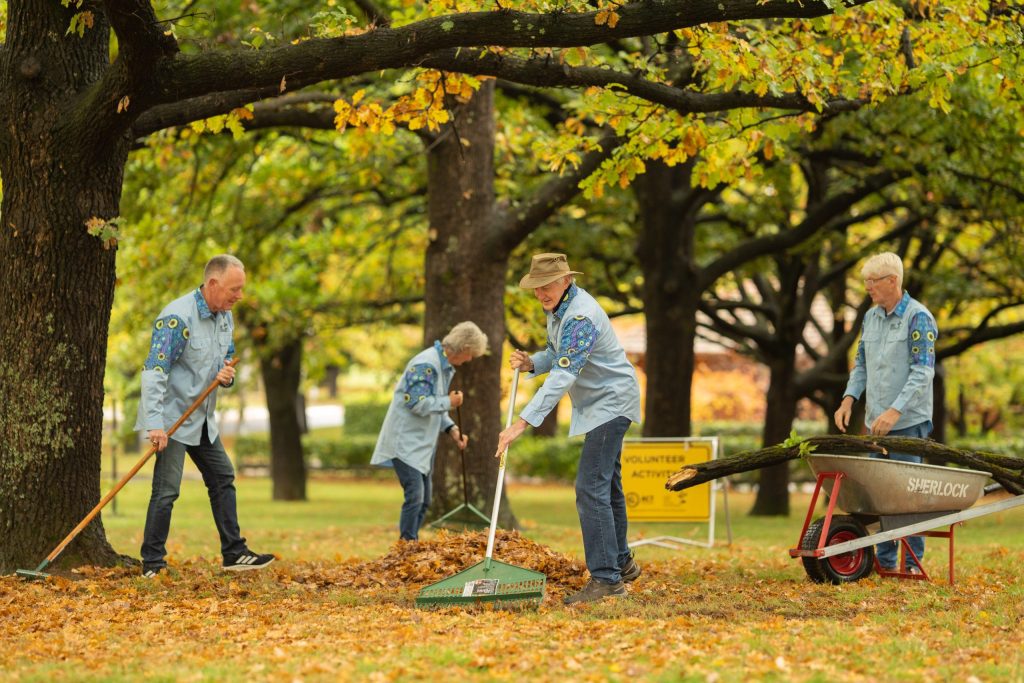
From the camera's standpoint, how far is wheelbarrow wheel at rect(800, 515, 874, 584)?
24.1ft

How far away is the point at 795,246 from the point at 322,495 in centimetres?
1179

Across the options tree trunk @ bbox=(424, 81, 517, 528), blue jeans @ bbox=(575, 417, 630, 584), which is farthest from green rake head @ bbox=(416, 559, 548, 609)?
tree trunk @ bbox=(424, 81, 517, 528)

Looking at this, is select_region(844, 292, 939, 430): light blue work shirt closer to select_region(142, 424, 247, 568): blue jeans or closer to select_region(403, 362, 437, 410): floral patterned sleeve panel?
select_region(403, 362, 437, 410): floral patterned sleeve panel

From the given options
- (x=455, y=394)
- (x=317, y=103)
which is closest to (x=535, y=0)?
(x=455, y=394)

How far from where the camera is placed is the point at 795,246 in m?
15.5

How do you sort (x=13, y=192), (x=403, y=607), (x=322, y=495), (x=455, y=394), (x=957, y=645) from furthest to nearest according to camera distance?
(x=322, y=495), (x=455, y=394), (x=13, y=192), (x=403, y=607), (x=957, y=645)

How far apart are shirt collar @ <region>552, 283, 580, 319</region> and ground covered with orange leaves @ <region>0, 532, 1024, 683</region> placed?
157cm

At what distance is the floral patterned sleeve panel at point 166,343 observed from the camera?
7.54 m

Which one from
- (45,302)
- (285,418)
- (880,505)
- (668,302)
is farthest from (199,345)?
(285,418)

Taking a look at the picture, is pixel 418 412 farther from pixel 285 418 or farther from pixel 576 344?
pixel 285 418

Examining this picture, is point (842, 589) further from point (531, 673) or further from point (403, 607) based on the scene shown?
point (531, 673)

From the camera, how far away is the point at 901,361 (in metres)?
7.63

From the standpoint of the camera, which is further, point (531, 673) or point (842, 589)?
point (842, 589)

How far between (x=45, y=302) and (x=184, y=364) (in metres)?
0.90
